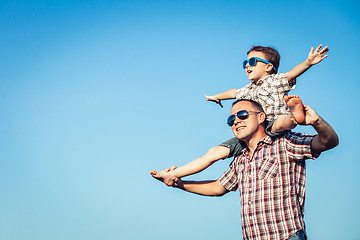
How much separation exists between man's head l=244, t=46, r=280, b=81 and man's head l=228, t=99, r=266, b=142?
1739mm

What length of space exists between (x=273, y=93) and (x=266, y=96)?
151 millimetres

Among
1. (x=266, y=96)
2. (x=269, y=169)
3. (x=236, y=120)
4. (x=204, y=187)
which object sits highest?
(x=266, y=96)

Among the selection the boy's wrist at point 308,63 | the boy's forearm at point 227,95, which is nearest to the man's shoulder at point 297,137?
the boy's wrist at point 308,63

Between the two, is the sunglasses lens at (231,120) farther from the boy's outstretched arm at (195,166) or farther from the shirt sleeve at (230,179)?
the shirt sleeve at (230,179)

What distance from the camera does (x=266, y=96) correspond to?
25.6ft

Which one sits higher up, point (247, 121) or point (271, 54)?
point (271, 54)

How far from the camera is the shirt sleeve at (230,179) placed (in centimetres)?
687

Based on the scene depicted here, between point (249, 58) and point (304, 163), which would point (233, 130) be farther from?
point (249, 58)

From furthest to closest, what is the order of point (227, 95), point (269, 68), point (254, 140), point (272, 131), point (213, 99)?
point (213, 99), point (227, 95), point (269, 68), point (254, 140), point (272, 131)

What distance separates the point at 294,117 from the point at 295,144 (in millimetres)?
669

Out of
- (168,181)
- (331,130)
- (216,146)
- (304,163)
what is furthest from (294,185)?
(168,181)

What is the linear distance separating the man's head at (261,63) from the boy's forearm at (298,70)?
0.75m

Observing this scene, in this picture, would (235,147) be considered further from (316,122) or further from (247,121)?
(316,122)

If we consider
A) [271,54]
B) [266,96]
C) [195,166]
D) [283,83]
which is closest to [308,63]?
[283,83]
